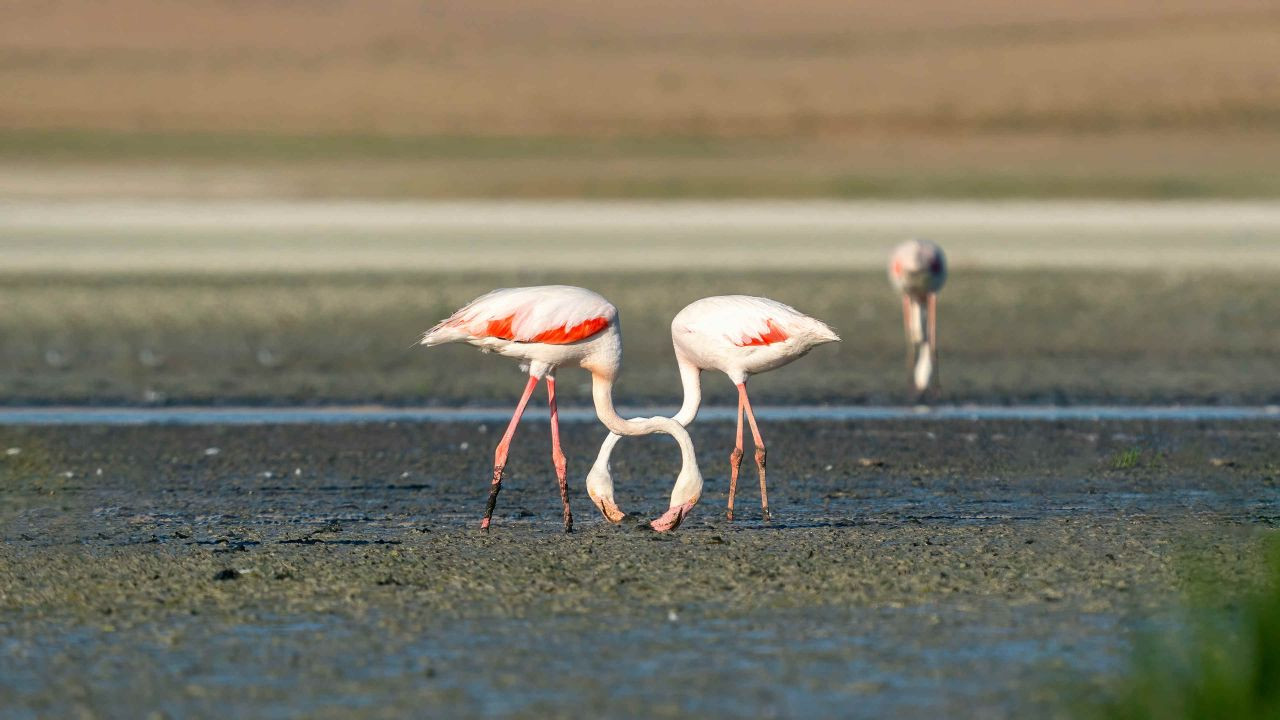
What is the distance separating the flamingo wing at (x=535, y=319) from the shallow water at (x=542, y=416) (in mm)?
4746

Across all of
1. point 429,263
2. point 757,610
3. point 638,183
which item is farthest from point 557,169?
point 757,610

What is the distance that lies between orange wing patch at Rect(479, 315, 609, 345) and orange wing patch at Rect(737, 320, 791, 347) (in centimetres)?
71

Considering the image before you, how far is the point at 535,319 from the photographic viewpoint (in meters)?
9.84

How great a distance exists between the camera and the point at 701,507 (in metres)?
10.9

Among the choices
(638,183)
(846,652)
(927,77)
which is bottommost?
(846,652)

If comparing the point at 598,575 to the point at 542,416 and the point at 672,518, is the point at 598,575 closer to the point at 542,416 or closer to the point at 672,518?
the point at 672,518

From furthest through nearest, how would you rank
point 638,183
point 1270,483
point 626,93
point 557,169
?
point 626,93, point 557,169, point 638,183, point 1270,483

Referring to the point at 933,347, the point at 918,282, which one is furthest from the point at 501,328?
the point at 918,282

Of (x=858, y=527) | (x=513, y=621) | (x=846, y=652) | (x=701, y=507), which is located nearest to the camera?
(x=846, y=652)

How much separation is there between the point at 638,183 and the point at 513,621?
3303 centimetres

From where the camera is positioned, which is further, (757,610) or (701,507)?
(701,507)

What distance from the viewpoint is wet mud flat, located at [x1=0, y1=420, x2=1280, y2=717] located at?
6883 millimetres

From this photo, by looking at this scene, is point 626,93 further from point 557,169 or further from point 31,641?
point 31,641

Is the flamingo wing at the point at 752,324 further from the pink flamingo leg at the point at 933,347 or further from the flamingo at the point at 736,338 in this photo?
the pink flamingo leg at the point at 933,347
